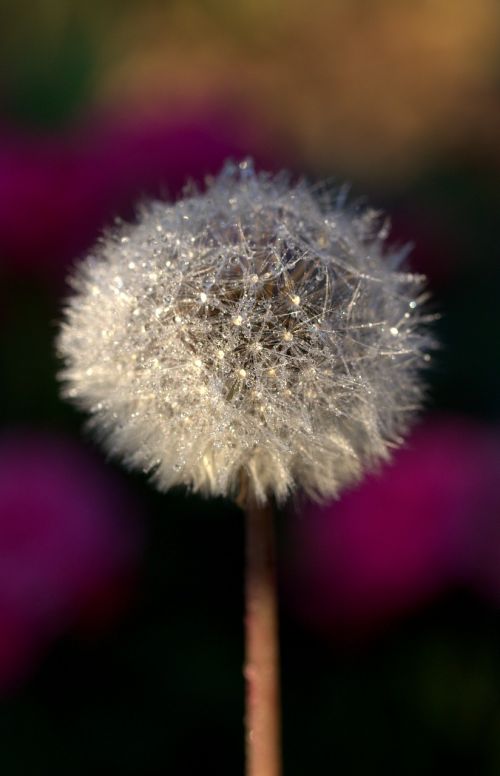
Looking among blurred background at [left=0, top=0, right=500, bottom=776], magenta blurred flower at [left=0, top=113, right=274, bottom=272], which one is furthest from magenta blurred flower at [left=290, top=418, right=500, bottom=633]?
magenta blurred flower at [left=0, top=113, right=274, bottom=272]

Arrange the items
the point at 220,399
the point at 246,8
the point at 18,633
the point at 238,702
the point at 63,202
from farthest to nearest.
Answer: the point at 246,8 → the point at 63,202 → the point at 238,702 → the point at 18,633 → the point at 220,399

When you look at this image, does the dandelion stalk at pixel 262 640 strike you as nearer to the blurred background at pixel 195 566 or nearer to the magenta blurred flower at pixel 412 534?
the blurred background at pixel 195 566

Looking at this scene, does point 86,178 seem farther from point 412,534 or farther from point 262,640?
point 262,640

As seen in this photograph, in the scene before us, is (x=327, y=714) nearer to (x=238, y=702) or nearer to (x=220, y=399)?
(x=238, y=702)

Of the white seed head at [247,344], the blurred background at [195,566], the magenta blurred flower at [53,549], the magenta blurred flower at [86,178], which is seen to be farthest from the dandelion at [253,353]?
the magenta blurred flower at [86,178]

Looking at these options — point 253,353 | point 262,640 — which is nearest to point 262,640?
point 262,640

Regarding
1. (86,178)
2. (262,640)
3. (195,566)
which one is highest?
(86,178)

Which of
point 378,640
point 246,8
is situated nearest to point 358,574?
point 378,640
